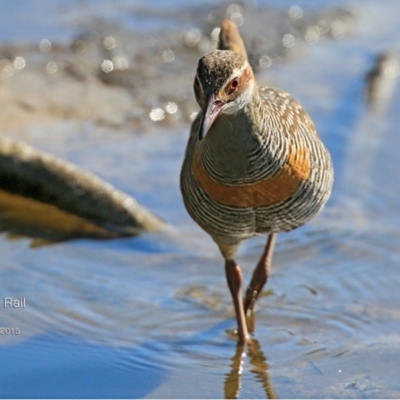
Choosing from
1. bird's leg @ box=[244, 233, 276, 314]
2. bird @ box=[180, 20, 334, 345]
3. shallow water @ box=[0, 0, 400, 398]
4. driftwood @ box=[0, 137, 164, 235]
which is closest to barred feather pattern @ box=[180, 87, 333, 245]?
bird @ box=[180, 20, 334, 345]

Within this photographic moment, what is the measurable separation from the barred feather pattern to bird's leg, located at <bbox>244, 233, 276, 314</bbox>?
64 centimetres

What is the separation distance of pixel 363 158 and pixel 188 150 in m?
3.13

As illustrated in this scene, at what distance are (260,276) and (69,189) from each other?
180cm

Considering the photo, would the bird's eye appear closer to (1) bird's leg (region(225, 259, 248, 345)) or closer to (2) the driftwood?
(1) bird's leg (region(225, 259, 248, 345))

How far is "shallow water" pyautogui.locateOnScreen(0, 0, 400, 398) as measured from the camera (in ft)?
20.0

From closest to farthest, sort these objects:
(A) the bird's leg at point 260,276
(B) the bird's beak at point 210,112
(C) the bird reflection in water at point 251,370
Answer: (B) the bird's beak at point 210,112 < (C) the bird reflection in water at point 251,370 < (A) the bird's leg at point 260,276

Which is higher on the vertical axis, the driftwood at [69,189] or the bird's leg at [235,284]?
Answer: the driftwood at [69,189]

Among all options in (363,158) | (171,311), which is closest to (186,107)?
(363,158)

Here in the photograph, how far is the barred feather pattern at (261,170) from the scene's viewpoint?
562 cm

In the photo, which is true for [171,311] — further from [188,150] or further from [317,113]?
[317,113]

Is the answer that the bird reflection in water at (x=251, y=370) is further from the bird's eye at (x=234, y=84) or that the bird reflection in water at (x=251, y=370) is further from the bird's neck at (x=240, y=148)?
the bird's eye at (x=234, y=84)

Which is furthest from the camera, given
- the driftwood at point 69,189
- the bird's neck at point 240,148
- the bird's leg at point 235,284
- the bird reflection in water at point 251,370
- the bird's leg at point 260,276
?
the driftwood at point 69,189

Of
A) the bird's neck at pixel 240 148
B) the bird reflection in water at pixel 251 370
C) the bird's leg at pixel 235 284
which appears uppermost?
the bird's neck at pixel 240 148

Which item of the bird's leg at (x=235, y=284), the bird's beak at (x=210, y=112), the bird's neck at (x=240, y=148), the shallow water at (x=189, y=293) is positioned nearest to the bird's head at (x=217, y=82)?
the bird's beak at (x=210, y=112)
